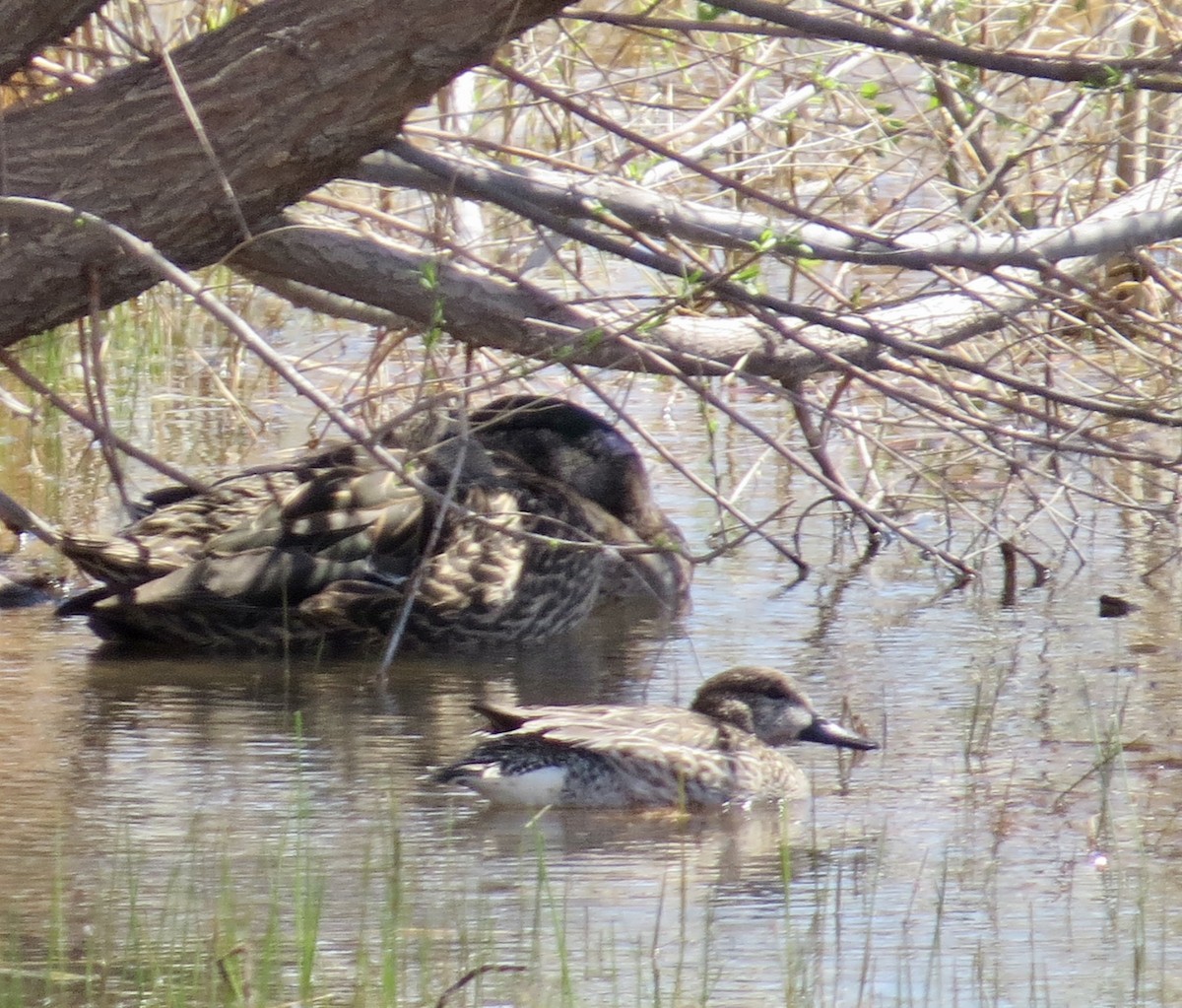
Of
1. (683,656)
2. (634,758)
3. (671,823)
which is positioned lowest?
(671,823)

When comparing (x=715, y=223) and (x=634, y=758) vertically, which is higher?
(x=715, y=223)

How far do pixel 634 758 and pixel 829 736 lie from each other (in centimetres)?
52

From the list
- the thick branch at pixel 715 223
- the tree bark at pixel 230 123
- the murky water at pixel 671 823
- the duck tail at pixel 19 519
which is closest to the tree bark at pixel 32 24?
the tree bark at pixel 230 123

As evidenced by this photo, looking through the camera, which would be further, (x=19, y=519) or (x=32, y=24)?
(x=19, y=519)

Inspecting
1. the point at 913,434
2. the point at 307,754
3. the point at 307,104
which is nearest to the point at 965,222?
the point at 307,104

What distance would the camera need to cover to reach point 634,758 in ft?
17.1

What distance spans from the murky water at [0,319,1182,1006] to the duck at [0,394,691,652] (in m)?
0.12

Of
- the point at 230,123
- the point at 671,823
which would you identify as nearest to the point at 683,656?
the point at 671,823

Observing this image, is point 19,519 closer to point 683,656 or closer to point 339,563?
point 339,563

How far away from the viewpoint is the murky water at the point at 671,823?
395cm

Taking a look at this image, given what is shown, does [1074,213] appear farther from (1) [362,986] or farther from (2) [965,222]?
(1) [362,986]

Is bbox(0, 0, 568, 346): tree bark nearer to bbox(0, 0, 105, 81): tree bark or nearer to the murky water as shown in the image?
bbox(0, 0, 105, 81): tree bark

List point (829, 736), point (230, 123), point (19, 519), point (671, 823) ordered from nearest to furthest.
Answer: point (230, 123)
point (671, 823)
point (829, 736)
point (19, 519)

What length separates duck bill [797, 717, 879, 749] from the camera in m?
5.41
